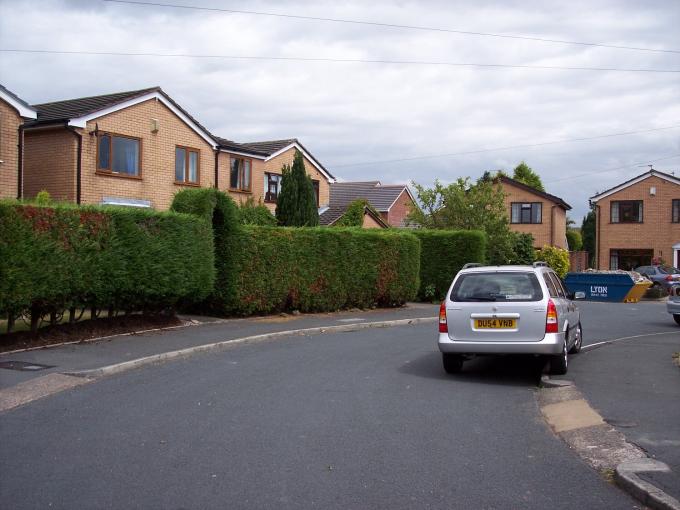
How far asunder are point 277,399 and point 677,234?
46.0 m

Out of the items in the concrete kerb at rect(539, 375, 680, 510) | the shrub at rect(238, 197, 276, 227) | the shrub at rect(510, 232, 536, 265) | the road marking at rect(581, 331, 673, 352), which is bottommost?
the road marking at rect(581, 331, 673, 352)

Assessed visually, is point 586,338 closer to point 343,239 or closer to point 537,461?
point 343,239

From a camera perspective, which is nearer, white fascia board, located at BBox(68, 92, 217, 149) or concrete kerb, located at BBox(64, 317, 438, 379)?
concrete kerb, located at BBox(64, 317, 438, 379)

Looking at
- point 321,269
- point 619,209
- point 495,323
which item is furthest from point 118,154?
point 619,209

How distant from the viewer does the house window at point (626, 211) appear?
164ft

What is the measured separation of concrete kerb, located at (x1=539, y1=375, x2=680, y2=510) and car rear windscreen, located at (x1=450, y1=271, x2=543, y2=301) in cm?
140

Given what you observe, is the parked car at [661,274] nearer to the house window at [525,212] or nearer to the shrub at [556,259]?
the shrub at [556,259]

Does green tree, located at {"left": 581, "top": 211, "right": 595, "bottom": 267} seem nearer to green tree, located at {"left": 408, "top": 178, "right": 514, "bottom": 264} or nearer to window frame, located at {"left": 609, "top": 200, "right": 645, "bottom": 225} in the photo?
window frame, located at {"left": 609, "top": 200, "right": 645, "bottom": 225}

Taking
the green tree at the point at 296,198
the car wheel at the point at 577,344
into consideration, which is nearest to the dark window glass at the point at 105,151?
the green tree at the point at 296,198

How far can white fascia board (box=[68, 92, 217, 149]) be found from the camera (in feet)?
83.5

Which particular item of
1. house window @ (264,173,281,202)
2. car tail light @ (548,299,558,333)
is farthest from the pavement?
house window @ (264,173,281,202)

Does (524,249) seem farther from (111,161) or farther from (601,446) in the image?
(601,446)

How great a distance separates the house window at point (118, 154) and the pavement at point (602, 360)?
10.4m

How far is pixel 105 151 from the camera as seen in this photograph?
26594 mm
